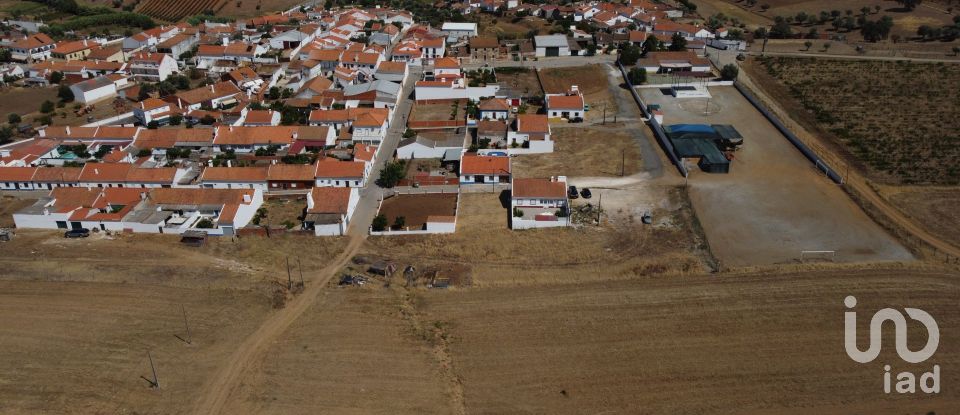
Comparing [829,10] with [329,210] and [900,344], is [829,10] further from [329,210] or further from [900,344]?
[329,210]

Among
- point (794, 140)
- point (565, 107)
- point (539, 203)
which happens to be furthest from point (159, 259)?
point (794, 140)

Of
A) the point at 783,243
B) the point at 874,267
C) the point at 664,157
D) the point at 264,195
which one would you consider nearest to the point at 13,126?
the point at 264,195

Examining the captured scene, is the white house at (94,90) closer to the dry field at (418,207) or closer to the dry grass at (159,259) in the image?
the dry grass at (159,259)

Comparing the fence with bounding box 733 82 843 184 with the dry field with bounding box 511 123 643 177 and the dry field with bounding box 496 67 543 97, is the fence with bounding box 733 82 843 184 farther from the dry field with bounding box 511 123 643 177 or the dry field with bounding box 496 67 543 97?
the dry field with bounding box 496 67 543 97

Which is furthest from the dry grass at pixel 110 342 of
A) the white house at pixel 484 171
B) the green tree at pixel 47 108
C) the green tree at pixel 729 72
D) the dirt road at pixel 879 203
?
the green tree at pixel 729 72

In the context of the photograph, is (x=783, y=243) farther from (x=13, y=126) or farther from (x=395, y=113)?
(x=13, y=126)

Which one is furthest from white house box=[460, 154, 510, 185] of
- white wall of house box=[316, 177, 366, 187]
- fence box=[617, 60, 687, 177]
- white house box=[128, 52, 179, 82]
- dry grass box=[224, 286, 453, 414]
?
white house box=[128, 52, 179, 82]
